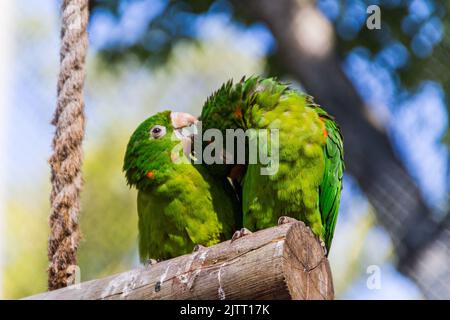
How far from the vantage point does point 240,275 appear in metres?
1.99

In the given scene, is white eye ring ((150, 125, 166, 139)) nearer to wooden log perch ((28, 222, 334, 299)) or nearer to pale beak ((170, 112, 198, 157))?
pale beak ((170, 112, 198, 157))

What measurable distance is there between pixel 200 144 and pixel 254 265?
1.14m

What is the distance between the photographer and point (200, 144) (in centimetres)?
306

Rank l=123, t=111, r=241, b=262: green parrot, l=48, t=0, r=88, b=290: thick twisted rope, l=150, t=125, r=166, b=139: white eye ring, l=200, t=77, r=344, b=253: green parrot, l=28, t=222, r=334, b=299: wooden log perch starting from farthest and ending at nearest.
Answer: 1. l=150, t=125, r=166, b=139: white eye ring
2. l=123, t=111, r=241, b=262: green parrot
3. l=200, t=77, r=344, b=253: green parrot
4. l=48, t=0, r=88, b=290: thick twisted rope
5. l=28, t=222, r=334, b=299: wooden log perch

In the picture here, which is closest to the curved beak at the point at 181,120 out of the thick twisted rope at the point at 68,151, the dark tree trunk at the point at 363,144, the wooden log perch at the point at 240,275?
the thick twisted rope at the point at 68,151

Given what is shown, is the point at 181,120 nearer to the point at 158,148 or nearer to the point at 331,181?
the point at 158,148

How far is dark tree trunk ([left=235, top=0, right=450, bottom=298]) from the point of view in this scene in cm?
459

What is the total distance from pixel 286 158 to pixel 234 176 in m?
0.33

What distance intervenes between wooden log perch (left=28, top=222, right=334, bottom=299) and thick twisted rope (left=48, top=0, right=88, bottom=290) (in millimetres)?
161

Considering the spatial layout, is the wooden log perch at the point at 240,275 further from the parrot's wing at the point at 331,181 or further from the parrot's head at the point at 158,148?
the parrot's head at the point at 158,148

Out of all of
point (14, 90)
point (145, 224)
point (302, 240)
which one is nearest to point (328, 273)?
point (302, 240)

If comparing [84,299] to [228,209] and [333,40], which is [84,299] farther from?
[333,40]

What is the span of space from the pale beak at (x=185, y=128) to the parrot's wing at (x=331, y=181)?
0.53 meters

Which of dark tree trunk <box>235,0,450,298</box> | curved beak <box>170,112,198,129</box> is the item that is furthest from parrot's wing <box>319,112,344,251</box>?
dark tree trunk <box>235,0,450,298</box>
